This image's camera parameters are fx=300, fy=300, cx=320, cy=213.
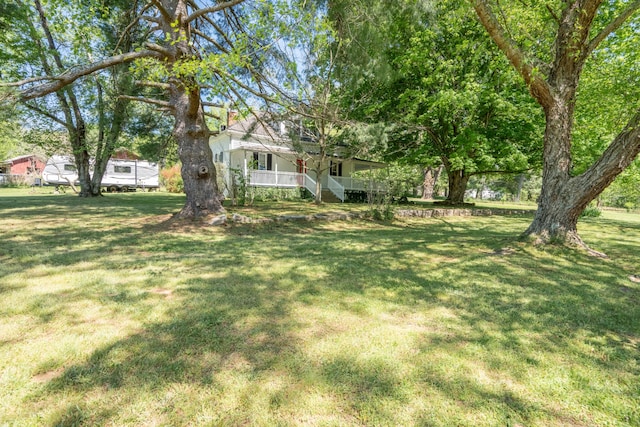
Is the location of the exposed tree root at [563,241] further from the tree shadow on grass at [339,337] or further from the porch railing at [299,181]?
the porch railing at [299,181]

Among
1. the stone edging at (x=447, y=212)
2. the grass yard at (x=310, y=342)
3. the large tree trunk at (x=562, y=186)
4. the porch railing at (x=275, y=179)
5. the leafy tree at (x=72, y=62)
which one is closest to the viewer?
the grass yard at (x=310, y=342)

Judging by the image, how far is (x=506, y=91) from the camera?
13.6 meters

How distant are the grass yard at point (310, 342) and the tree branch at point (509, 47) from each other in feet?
11.2

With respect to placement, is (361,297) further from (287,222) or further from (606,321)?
(287,222)

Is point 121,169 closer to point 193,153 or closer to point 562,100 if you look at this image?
point 193,153

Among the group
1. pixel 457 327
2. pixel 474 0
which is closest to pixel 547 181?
pixel 474 0

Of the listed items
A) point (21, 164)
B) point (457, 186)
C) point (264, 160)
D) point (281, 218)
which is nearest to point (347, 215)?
point (281, 218)

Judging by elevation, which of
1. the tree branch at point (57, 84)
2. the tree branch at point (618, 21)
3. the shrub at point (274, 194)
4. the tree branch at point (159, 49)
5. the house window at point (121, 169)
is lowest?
the shrub at point (274, 194)

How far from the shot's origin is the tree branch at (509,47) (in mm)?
5280

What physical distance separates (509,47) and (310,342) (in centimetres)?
616

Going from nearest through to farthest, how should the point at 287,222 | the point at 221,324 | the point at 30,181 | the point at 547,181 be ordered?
1. the point at 221,324
2. the point at 547,181
3. the point at 287,222
4. the point at 30,181

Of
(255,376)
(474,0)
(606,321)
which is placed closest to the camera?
(255,376)

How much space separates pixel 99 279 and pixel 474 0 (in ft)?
22.7

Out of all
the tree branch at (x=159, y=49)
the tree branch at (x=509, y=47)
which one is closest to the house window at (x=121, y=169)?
the tree branch at (x=159, y=49)
